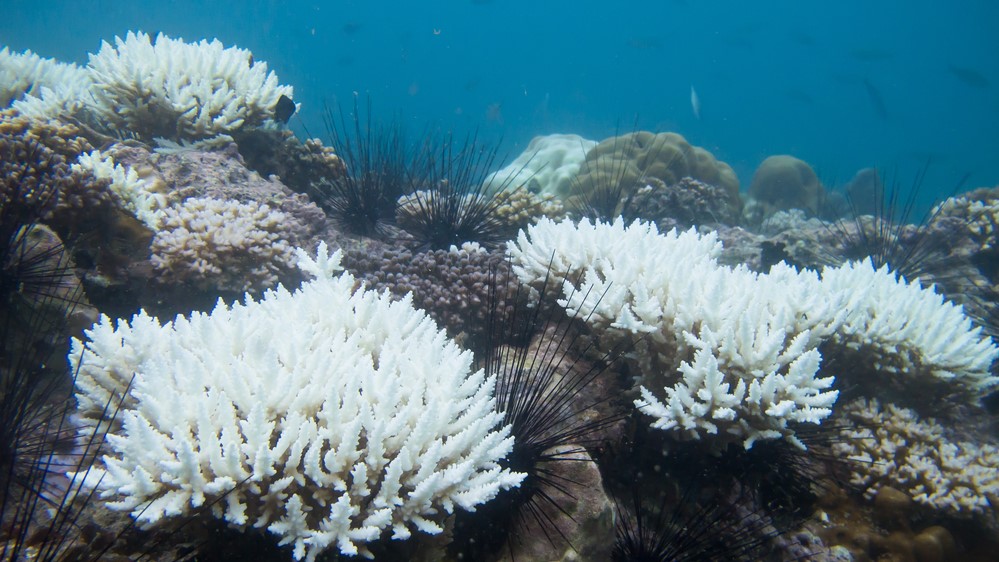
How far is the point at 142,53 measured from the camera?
566 cm

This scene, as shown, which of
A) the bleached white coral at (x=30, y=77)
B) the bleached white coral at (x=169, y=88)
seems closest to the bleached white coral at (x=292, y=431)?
the bleached white coral at (x=169, y=88)

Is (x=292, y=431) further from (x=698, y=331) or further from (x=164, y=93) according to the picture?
(x=164, y=93)

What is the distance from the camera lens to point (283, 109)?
19.7ft

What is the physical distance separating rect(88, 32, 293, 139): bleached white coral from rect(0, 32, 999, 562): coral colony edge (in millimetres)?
40

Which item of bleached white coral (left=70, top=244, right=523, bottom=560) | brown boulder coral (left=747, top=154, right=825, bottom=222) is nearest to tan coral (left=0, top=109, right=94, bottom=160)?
bleached white coral (left=70, top=244, right=523, bottom=560)

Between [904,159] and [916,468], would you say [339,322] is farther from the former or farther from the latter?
[904,159]

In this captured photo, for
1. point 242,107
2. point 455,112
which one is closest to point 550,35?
point 455,112

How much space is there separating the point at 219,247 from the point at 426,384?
8.65 ft

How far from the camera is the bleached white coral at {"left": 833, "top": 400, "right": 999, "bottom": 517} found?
3236 millimetres

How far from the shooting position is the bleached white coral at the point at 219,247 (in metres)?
3.76

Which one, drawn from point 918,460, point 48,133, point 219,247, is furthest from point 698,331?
point 48,133

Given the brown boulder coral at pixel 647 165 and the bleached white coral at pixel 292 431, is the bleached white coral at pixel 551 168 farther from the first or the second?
the bleached white coral at pixel 292 431

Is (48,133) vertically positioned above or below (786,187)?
below

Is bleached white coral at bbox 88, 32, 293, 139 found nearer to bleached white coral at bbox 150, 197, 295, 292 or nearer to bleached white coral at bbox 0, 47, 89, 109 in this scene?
bleached white coral at bbox 0, 47, 89, 109
